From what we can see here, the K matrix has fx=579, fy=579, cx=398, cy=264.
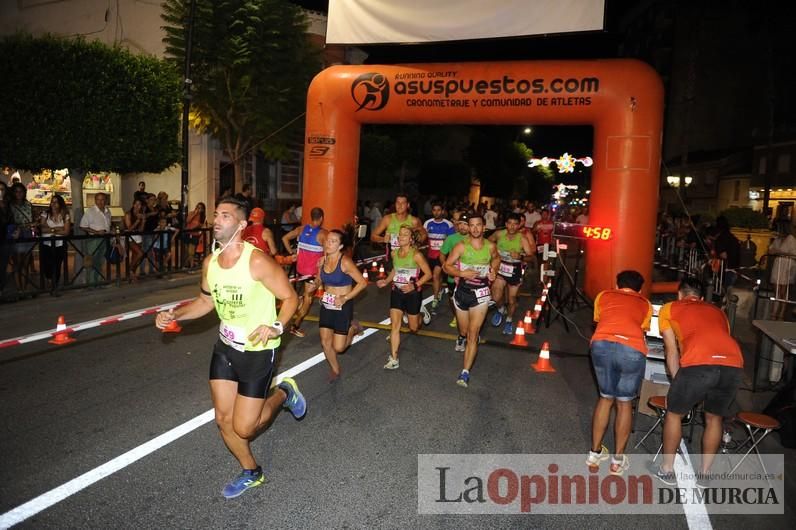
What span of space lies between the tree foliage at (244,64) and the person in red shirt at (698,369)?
51.8 feet

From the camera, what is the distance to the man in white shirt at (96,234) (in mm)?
11227

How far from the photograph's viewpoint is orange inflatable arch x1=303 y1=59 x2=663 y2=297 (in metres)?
10.8

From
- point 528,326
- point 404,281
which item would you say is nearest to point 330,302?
point 404,281

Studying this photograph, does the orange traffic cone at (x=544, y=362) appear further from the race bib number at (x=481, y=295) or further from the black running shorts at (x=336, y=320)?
the black running shorts at (x=336, y=320)

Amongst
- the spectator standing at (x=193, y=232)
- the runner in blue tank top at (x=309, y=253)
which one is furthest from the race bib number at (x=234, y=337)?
the spectator standing at (x=193, y=232)

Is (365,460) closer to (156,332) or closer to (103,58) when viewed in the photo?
(156,332)

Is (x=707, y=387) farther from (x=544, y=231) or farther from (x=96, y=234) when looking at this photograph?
(x=544, y=231)

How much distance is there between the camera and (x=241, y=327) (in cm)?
402

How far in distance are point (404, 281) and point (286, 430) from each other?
Result: 2.64 m

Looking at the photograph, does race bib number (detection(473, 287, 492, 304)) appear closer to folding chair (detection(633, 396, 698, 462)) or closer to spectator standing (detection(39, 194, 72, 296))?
folding chair (detection(633, 396, 698, 462))

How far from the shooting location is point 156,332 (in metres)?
8.41

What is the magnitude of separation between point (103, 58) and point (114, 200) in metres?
11.5

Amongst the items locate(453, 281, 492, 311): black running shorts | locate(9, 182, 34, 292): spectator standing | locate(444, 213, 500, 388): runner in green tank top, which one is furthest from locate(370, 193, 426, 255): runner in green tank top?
locate(9, 182, 34, 292): spectator standing

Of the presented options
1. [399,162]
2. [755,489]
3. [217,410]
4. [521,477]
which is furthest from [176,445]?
[399,162]
